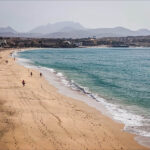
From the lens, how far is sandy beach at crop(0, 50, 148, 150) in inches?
552

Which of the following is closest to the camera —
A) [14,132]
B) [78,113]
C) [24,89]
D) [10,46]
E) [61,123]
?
[14,132]

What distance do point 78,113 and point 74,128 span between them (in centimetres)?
370

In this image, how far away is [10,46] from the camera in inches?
5827

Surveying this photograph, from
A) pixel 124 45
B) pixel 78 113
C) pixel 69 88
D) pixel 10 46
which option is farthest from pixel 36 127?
pixel 124 45

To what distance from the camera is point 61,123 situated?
17359mm

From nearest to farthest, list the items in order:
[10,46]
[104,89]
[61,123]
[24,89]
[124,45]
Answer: [61,123] → [24,89] → [104,89] → [10,46] → [124,45]

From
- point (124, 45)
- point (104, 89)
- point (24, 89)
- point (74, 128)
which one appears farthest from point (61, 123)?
point (124, 45)

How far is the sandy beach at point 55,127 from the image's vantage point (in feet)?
46.0

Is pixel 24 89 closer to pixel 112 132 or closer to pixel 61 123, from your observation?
pixel 61 123

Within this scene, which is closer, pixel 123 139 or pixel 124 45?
pixel 123 139

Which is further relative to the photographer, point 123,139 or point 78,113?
point 78,113

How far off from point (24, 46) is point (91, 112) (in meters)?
Answer: 140

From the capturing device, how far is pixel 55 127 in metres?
16.5

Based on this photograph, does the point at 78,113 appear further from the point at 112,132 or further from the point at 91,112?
the point at 112,132
